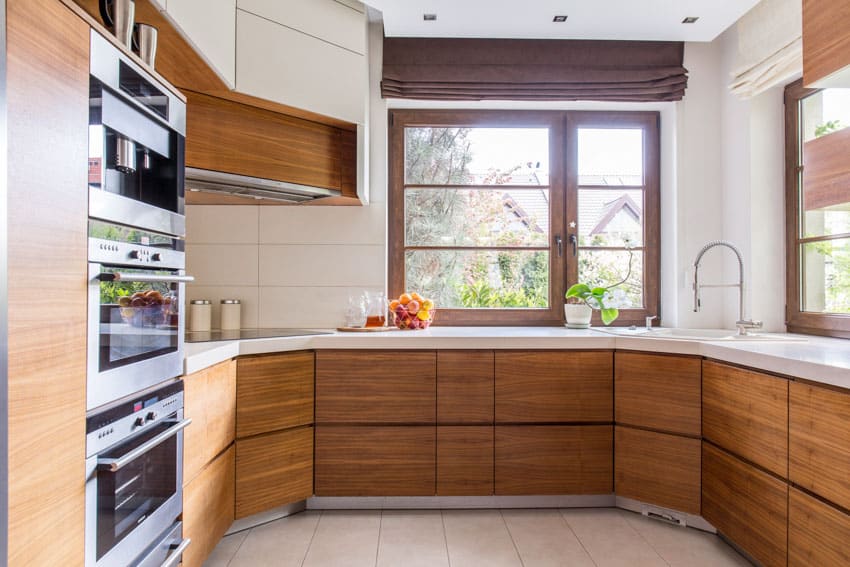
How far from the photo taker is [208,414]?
1.98 m

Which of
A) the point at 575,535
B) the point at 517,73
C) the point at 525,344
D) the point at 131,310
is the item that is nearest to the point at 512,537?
the point at 575,535

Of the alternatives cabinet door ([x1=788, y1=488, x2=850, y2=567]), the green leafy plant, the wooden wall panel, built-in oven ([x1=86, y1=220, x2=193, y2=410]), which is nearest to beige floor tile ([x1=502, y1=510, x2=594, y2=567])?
cabinet door ([x1=788, y1=488, x2=850, y2=567])

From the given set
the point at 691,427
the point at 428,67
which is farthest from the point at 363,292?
the point at 691,427

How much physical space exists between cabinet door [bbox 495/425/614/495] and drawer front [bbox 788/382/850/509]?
2.92ft

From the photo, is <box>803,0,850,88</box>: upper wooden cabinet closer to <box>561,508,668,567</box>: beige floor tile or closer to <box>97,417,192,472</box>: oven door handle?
<box>561,508,668,567</box>: beige floor tile

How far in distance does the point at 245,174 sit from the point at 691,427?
2128 millimetres

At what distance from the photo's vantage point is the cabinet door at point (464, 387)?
8.38 feet

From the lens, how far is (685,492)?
2.36 meters

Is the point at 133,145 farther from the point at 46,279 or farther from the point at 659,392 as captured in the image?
the point at 659,392

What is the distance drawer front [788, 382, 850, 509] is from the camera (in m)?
1.56

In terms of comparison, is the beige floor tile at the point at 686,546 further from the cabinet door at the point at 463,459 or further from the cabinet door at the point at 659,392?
the cabinet door at the point at 463,459

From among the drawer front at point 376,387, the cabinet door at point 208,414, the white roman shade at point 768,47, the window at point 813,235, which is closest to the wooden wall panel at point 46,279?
the cabinet door at point 208,414

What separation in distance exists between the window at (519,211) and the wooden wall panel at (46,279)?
2.15 m

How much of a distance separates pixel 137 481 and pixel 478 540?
1370 millimetres
